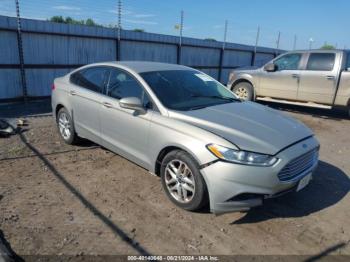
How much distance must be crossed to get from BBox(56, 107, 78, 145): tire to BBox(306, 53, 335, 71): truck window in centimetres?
689

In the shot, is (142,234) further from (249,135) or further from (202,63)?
(202,63)

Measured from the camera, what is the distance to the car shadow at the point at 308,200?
3598 millimetres

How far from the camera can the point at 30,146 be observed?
554cm

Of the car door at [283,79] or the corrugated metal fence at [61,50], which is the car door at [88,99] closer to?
the corrugated metal fence at [61,50]

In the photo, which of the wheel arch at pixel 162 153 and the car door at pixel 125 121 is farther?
the car door at pixel 125 121

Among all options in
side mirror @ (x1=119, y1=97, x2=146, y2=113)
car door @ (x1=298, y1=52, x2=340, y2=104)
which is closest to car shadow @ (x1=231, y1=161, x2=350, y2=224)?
side mirror @ (x1=119, y1=97, x2=146, y2=113)

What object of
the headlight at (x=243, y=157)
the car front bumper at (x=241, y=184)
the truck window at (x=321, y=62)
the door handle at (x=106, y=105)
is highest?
the truck window at (x=321, y=62)

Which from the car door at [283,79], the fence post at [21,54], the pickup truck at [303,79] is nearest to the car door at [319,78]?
the pickup truck at [303,79]

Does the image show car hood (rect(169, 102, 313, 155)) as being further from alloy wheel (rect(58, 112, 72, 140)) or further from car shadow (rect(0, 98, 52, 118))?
car shadow (rect(0, 98, 52, 118))

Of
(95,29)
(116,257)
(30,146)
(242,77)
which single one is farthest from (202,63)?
(116,257)

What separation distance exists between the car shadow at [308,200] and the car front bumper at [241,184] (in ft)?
1.31

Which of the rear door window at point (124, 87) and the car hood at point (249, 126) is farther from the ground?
the rear door window at point (124, 87)

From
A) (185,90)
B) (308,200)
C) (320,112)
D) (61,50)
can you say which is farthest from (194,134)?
(320,112)

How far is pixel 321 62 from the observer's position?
875 cm
